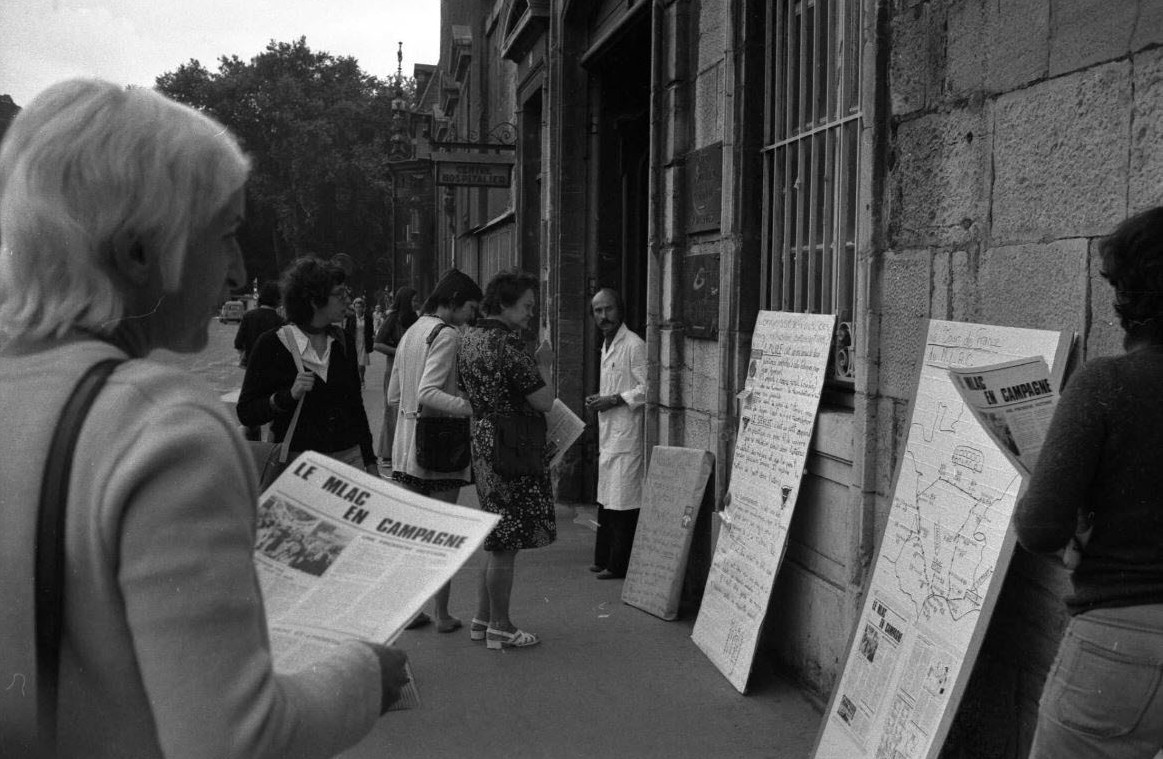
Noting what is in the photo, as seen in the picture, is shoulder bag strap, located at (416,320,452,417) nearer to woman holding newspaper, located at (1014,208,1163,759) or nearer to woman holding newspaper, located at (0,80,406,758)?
woman holding newspaper, located at (1014,208,1163,759)

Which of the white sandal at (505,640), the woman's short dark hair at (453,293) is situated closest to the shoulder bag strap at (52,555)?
the white sandal at (505,640)

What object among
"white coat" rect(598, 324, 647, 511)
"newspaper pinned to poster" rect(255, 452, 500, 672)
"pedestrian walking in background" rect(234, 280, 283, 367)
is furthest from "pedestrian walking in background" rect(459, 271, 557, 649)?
"newspaper pinned to poster" rect(255, 452, 500, 672)

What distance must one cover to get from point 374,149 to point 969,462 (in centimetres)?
4465

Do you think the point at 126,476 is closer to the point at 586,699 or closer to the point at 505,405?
the point at 586,699

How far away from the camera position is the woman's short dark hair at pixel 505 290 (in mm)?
5340

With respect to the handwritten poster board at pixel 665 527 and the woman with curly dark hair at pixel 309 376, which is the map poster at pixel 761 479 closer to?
the handwritten poster board at pixel 665 527

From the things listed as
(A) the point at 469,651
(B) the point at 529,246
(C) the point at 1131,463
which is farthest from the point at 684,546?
(B) the point at 529,246

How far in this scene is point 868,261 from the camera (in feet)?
13.8

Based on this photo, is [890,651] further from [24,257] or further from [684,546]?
[24,257]

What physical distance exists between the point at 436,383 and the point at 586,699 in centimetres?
181

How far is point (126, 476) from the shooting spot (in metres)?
1.11

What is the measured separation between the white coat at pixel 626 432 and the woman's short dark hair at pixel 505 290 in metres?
1.57

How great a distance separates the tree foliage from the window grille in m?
39.3

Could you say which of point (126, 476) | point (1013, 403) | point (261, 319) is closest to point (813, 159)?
point (1013, 403)
